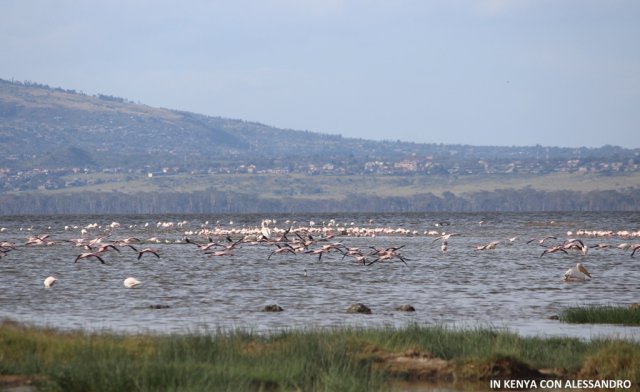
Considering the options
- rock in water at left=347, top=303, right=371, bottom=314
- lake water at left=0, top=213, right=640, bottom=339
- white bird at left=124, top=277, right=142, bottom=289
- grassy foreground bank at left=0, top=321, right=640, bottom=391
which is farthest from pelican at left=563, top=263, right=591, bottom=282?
grassy foreground bank at left=0, top=321, right=640, bottom=391

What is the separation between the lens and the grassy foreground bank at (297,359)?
14.2 meters

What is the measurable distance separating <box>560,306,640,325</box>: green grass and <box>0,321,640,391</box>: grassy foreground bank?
388 cm

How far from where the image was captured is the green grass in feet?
75.0

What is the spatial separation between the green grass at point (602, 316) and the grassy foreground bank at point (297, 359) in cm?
388

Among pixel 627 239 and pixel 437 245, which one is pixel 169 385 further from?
pixel 627 239

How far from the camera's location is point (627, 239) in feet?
221

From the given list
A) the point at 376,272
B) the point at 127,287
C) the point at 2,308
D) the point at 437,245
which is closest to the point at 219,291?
the point at 127,287

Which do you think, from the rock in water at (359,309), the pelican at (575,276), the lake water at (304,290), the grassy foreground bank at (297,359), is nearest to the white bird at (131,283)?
the lake water at (304,290)

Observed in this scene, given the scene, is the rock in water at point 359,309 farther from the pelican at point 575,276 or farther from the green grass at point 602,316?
the pelican at point 575,276

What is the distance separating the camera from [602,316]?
75.9 feet

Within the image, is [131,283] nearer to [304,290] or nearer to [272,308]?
[304,290]

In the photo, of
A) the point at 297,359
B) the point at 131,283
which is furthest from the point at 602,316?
the point at 131,283

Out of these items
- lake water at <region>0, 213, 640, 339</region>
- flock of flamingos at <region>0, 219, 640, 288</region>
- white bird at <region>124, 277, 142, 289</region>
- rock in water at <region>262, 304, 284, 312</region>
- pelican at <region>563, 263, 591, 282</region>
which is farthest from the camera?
flock of flamingos at <region>0, 219, 640, 288</region>

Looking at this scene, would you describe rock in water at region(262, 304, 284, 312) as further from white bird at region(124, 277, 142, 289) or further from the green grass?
white bird at region(124, 277, 142, 289)
